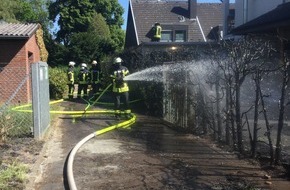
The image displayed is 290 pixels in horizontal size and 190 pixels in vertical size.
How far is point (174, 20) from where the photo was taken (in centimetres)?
3481

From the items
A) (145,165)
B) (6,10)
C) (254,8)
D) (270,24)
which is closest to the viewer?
(145,165)

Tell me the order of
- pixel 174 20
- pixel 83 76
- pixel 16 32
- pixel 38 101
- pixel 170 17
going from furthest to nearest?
pixel 170 17, pixel 174 20, pixel 83 76, pixel 16 32, pixel 38 101

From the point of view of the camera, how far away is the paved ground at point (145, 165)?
5.43 m

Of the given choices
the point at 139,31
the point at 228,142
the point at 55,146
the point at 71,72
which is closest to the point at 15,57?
the point at 71,72

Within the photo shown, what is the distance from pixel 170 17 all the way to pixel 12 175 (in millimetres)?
30547

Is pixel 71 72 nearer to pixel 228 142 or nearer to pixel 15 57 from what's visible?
pixel 15 57

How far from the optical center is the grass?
17.5 ft

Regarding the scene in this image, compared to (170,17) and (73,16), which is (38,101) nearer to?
(170,17)

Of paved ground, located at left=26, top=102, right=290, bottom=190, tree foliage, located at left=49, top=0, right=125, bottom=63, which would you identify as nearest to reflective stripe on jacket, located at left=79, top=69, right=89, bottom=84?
paved ground, located at left=26, top=102, right=290, bottom=190

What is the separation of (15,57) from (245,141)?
10382 mm

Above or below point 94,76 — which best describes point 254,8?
above

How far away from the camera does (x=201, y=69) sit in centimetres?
872

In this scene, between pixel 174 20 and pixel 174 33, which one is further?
pixel 174 20

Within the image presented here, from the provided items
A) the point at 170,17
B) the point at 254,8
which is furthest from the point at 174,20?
the point at 254,8
